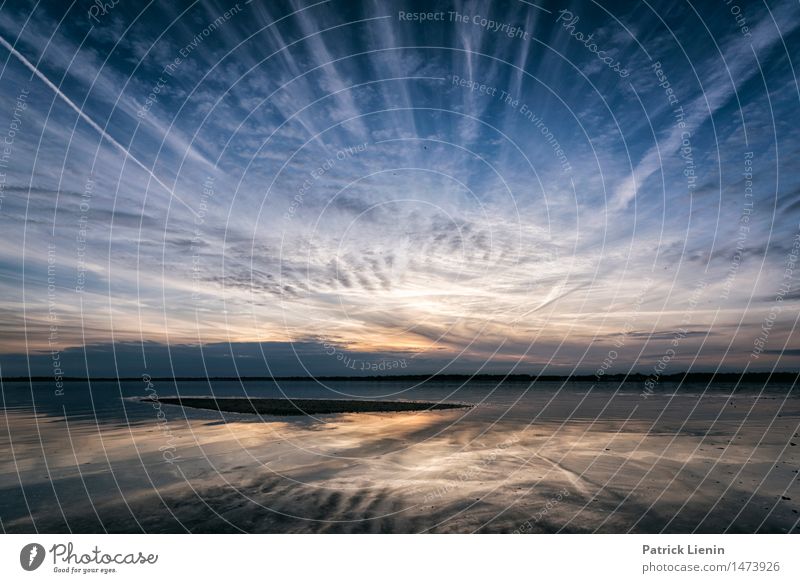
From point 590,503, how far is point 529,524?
2741 mm

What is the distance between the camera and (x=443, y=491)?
1397 centimetres

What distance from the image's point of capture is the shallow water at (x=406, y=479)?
38.8 feet

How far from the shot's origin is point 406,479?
15445 millimetres

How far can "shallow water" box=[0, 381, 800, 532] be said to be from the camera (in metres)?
11.8
